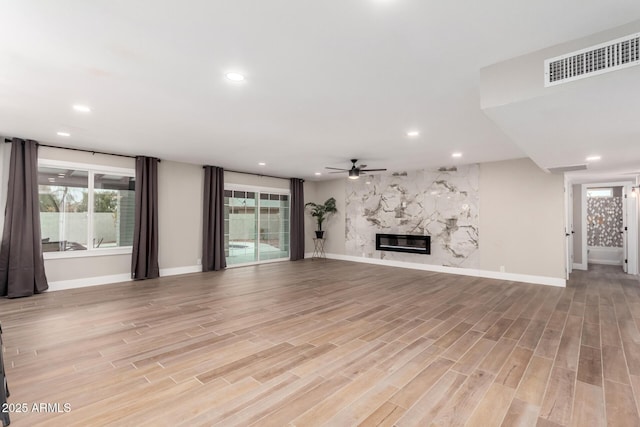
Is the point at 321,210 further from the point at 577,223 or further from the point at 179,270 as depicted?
the point at 577,223

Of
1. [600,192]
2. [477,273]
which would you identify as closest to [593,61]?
[477,273]

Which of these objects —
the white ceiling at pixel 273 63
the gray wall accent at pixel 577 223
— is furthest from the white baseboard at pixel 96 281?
the gray wall accent at pixel 577 223

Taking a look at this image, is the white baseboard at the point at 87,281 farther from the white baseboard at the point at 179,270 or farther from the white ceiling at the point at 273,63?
the white ceiling at the point at 273,63

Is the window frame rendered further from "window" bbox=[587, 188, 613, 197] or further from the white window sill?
"window" bbox=[587, 188, 613, 197]

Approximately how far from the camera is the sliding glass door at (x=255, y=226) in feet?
27.0

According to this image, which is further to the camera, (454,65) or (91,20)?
(454,65)

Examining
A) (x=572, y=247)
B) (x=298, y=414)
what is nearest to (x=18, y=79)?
(x=298, y=414)

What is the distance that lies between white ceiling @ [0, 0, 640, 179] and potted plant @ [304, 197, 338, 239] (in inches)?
205

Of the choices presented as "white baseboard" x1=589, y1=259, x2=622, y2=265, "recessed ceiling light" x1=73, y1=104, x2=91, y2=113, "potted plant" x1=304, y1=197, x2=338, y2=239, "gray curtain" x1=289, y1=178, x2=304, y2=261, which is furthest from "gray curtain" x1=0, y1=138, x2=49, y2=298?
"white baseboard" x1=589, y1=259, x2=622, y2=265

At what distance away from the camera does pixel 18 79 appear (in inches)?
113

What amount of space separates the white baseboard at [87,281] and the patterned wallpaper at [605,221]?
1333 cm

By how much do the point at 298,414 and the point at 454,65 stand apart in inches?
118

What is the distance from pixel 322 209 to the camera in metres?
10.0

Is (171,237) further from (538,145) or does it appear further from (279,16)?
(538,145)
